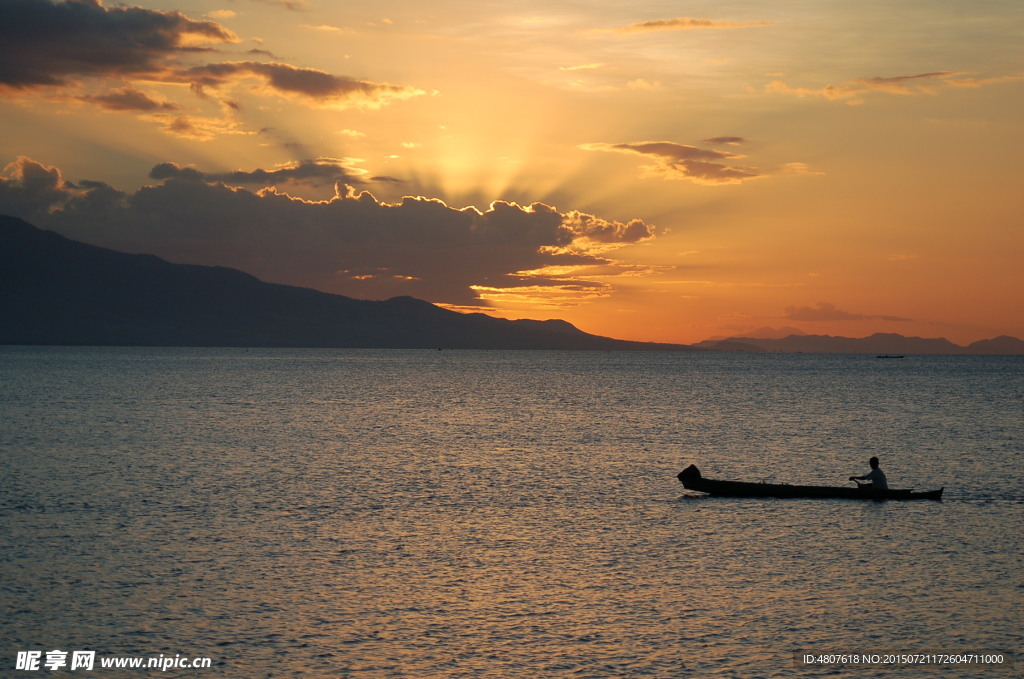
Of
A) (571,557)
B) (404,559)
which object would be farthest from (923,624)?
(404,559)

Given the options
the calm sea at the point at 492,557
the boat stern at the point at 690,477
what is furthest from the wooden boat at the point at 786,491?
the calm sea at the point at 492,557

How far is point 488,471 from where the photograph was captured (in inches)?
2194

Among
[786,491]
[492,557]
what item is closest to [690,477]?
[786,491]

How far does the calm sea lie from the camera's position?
23.0 metres

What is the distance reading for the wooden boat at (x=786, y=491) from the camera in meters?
45.5

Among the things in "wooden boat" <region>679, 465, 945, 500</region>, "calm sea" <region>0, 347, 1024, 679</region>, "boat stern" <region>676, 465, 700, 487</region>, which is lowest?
"calm sea" <region>0, 347, 1024, 679</region>

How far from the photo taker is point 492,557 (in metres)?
32.0

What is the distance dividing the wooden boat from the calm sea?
Answer: 958 mm

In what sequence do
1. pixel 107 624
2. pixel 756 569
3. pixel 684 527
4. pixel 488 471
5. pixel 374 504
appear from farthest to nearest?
pixel 488 471 → pixel 374 504 → pixel 684 527 → pixel 756 569 → pixel 107 624

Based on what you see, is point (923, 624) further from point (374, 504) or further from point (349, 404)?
point (349, 404)

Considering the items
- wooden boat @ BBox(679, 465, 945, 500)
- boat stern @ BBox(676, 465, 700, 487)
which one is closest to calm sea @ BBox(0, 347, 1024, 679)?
wooden boat @ BBox(679, 465, 945, 500)

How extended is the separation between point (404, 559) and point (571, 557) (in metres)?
5.89

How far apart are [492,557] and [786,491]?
67.0 ft

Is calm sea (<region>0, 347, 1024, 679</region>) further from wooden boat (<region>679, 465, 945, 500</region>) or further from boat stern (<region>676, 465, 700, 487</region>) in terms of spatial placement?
boat stern (<region>676, 465, 700, 487</region>)
